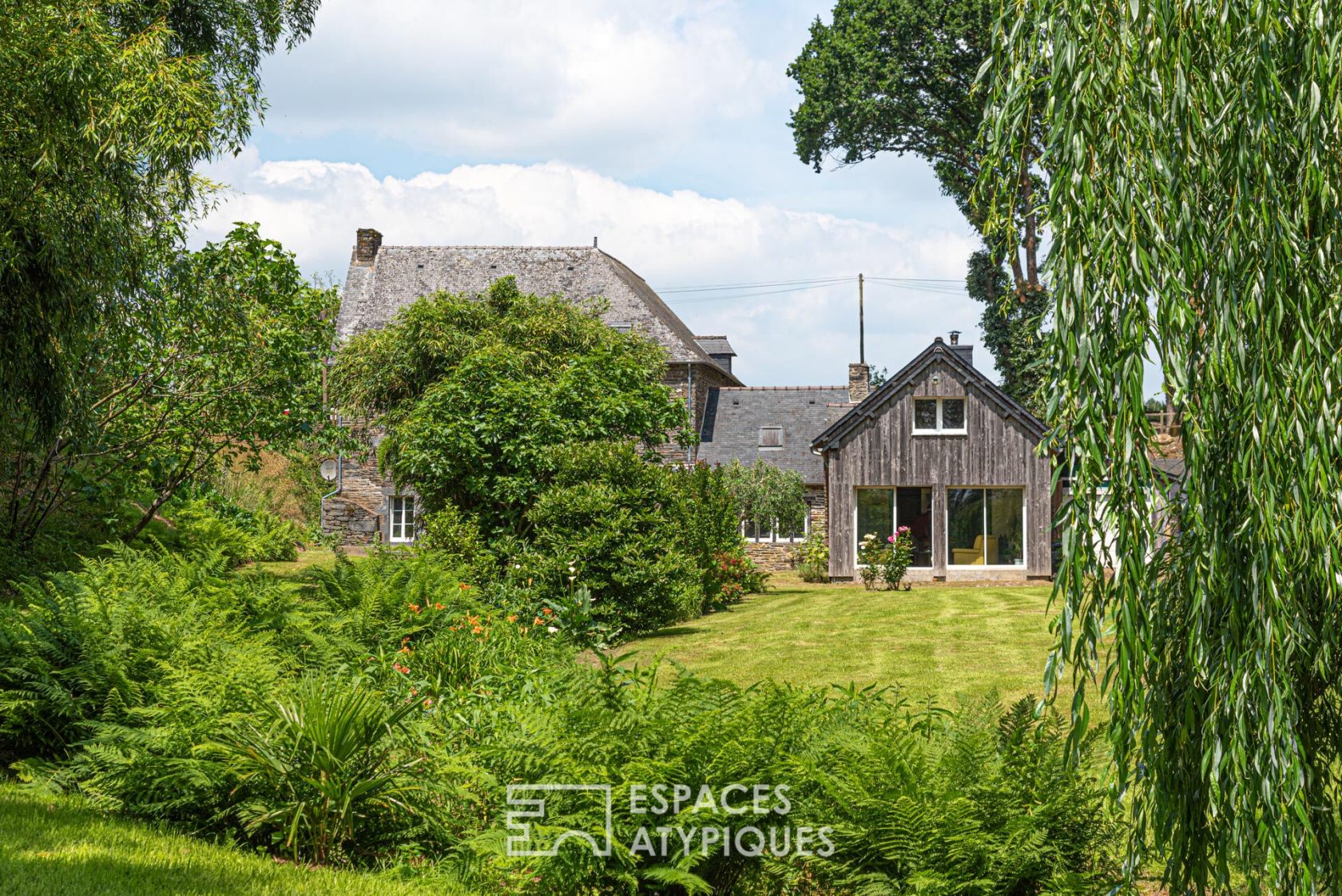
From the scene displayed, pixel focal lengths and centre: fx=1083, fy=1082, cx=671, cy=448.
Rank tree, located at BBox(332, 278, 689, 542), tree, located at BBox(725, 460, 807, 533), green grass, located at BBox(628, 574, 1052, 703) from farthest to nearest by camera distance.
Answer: tree, located at BBox(725, 460, 807, 533)
tree, located at BBox(332, 278, 689, 542)
green grass, located at BBox(628, 574, 1052, 703)

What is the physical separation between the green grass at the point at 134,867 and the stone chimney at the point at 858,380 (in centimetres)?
2988

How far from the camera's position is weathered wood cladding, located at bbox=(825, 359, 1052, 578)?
2489 centimetres

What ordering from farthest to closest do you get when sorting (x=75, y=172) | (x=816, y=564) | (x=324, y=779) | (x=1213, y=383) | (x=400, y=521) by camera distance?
(x=400, y=521) → (x=816, y=564) → (x=75, y=172) → (x=324, y=779) → (x=1213, y=383)

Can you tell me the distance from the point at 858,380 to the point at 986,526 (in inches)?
397

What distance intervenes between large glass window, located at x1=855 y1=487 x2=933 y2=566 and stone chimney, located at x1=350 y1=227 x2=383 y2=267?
2005cm

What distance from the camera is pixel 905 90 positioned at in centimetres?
2938

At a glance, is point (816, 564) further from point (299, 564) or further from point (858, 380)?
point (299, 564)

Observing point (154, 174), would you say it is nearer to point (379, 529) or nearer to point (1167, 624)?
point (1167, 624)

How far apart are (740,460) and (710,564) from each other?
14234mm

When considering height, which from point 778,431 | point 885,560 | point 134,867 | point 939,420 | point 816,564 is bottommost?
point 134,867

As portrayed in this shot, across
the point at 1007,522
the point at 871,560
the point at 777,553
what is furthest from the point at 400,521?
the point at 1007,522

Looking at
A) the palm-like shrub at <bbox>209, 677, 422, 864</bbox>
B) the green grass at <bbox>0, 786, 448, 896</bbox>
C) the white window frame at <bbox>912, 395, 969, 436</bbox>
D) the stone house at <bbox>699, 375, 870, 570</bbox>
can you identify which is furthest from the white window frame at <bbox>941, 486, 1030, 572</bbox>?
the green grass at <bbox>0, 786, 448, 896</bbox>

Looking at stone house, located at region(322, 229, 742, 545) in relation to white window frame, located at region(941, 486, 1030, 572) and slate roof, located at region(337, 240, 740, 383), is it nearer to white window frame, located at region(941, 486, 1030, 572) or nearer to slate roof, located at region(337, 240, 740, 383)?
slate roof, located at region(337, 240, 740, 383)

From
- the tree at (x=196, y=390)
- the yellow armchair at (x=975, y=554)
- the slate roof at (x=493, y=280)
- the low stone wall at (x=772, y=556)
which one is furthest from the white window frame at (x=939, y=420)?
the tree at (x=196, y=390)
